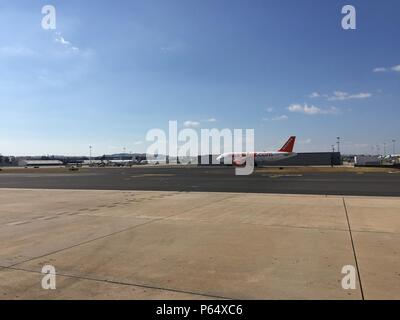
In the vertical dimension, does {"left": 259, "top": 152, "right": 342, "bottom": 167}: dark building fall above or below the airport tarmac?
above

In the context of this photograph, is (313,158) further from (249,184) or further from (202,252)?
(202,252)

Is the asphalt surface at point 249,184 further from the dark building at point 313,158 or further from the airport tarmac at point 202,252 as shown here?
the dark building at point 313,158

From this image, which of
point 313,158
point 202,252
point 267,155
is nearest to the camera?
point 202,252

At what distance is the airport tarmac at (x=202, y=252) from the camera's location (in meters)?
5.45

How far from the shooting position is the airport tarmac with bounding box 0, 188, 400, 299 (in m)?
5.45

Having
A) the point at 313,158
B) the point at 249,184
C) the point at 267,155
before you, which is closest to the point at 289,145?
the point at 267,155

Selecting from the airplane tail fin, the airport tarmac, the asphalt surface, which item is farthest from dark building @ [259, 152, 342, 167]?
the airport tarmac

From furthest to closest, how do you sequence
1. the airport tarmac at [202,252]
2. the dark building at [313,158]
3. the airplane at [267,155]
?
1. the dark building at [313,158]
2. the airplane at [267,155]
3. the airport tarmac at [202,252]

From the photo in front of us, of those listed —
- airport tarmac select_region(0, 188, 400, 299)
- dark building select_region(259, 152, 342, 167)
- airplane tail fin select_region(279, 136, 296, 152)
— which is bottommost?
airport tarmac select_region(0, 188, 400, 299)

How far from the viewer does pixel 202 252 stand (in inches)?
297

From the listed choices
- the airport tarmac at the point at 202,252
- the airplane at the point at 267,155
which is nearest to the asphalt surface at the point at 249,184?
the airport tarmac at the point at 202,252

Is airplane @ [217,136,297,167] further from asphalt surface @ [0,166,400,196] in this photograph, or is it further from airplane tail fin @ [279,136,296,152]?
asphalt surface @ [0,166,400,196]

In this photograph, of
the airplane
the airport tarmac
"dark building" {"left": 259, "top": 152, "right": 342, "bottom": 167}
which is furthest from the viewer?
"dark building" {"left": 259, "top": 152, "right": 342, "bottom": 167}
